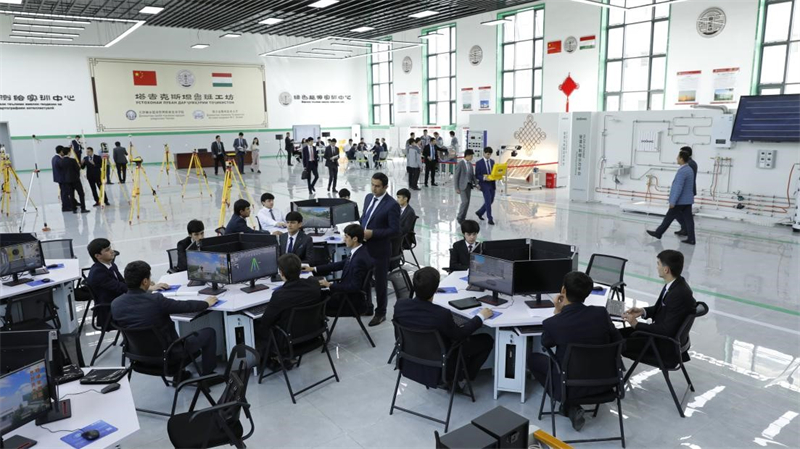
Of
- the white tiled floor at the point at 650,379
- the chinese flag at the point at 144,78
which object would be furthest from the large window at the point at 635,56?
the chinese flag at the point at 144,78

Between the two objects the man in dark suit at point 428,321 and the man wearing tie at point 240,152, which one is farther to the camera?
the man wearing tie at point 240,152

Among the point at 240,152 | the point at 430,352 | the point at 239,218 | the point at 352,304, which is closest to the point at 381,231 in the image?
the point at 352,304

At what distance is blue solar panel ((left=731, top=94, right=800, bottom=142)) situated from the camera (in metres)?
10.3

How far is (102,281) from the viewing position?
525 cm

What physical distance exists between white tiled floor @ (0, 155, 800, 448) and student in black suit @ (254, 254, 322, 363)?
0.66 meters

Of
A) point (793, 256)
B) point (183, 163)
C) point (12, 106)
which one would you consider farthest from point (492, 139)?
point (12, 106)

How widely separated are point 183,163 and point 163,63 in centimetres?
473

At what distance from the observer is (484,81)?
74.6ft

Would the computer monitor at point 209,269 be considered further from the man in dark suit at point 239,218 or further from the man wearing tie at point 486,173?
the man wearing tie at point 486,173

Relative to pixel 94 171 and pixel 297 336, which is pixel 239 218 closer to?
pixel 297 336

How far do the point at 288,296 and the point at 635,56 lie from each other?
1610 centimetres

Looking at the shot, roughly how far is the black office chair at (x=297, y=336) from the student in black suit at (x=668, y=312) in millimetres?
2525

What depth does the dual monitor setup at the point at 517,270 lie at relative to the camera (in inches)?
183

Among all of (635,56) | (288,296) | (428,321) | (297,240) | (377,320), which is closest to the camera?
(428,321)
